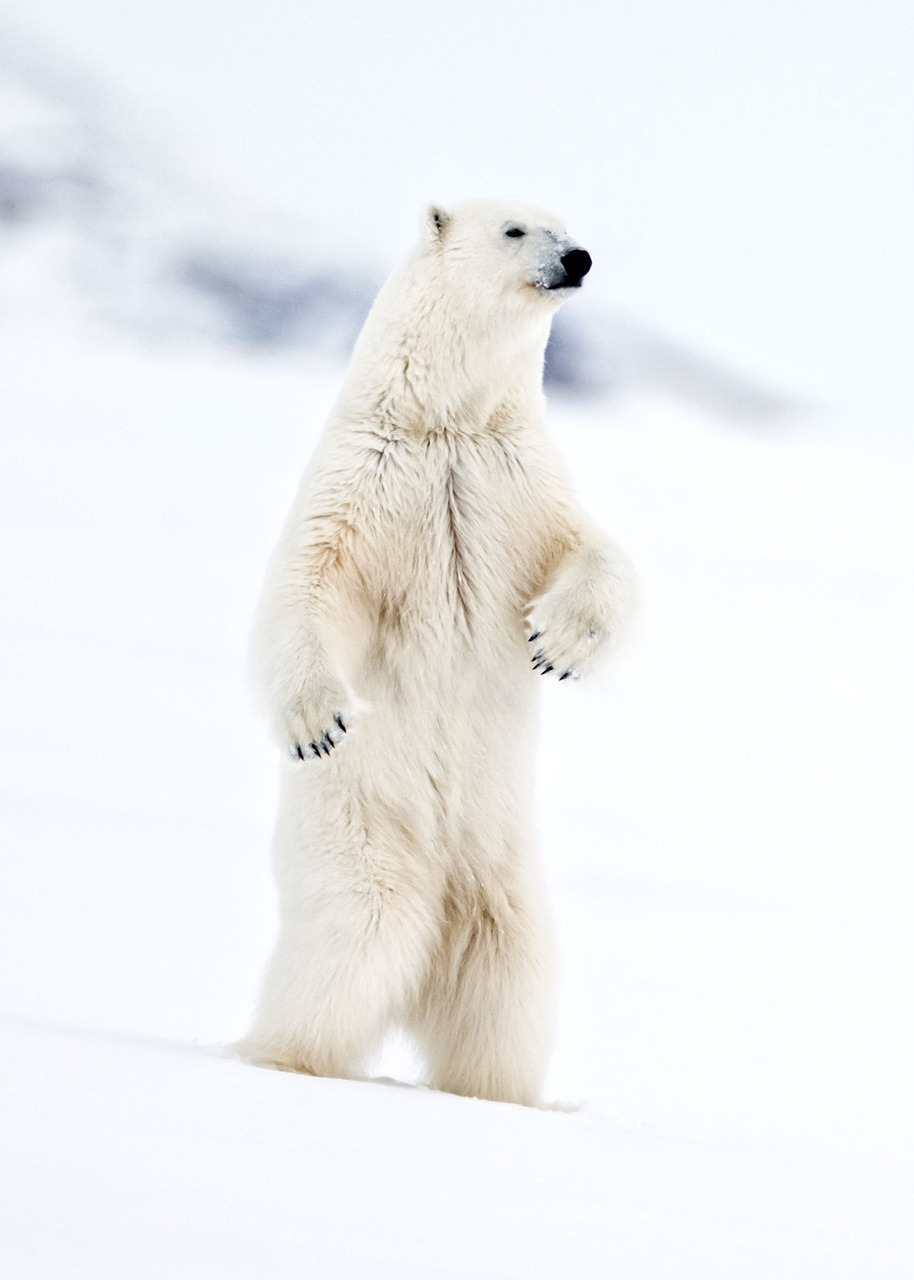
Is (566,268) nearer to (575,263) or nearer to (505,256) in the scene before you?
(575,263)

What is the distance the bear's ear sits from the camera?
133 inches

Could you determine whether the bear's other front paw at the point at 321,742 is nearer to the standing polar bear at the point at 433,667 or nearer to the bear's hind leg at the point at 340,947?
the standing polar bear at the point at 433,667

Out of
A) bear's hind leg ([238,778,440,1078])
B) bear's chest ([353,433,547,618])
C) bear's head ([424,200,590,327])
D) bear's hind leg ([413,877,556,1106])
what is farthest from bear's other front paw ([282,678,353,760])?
bear's head ([424,200,590,327])

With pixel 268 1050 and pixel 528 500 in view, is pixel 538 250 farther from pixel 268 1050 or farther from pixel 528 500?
pixel 268 1050

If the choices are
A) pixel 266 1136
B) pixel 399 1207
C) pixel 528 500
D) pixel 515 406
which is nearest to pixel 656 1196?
pixel 399 1207

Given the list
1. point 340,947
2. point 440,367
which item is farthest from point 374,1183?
point 440,367

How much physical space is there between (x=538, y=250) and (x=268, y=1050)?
1.81 metres

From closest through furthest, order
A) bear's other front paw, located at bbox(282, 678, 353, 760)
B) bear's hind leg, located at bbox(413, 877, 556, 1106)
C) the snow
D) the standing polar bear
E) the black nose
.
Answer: the snow
bear's other front paw, located at bbox(282, 678, 353, 760)
the standing polar bear
bear's hind leg, located at bbox(413, 877, 556, 1106)
the black nose

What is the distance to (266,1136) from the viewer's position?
2037 millimetres

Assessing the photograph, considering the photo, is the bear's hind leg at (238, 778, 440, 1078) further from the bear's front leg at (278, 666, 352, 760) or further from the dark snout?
the dark snout

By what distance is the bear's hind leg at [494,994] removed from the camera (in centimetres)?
304

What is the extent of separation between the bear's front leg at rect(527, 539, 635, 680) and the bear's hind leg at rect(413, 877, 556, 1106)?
50cm

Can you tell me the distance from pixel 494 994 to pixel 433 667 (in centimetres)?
70

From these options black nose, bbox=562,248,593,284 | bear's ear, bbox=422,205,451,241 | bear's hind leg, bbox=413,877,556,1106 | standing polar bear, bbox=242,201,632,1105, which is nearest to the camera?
standing polar bear, bbox=242,201,632,1105
